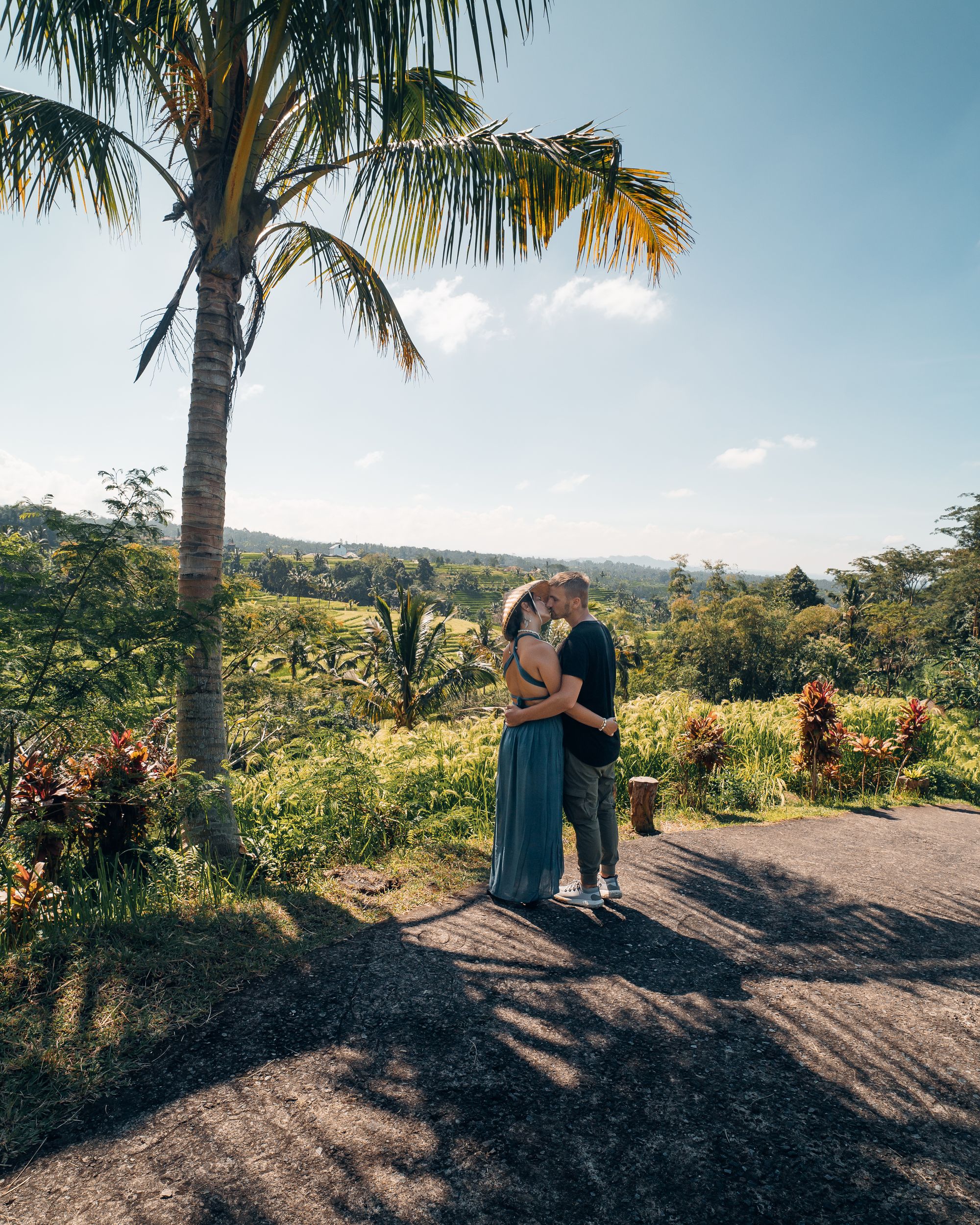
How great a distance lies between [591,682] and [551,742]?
0.38 metres

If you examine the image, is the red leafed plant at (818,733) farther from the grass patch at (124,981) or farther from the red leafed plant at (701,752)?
the grass patch at (124,981)

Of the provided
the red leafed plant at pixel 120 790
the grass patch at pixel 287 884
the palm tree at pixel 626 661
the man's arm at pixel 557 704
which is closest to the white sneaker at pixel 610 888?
the grass patch at pixel 287 884

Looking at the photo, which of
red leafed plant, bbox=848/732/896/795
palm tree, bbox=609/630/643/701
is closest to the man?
red leafed plant, bbox=848/732/896/795

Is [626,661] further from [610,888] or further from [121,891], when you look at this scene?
[121,891]

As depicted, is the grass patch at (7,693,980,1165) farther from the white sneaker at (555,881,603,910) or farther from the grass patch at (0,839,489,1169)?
the white sneaker at (555,881,603,910)

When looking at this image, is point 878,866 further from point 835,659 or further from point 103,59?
point 835,659

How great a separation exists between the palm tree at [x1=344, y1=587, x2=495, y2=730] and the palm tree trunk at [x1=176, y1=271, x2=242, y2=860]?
12.5 metres

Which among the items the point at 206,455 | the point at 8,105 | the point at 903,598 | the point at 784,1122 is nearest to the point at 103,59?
the point at 8,105

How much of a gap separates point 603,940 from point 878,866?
2823 mm

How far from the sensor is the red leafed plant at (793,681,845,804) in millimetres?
6723

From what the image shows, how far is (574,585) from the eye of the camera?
3332 millimetres

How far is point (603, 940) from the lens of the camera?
312 centimetres

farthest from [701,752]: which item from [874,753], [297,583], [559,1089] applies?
[297,583]

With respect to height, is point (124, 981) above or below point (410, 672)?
above
